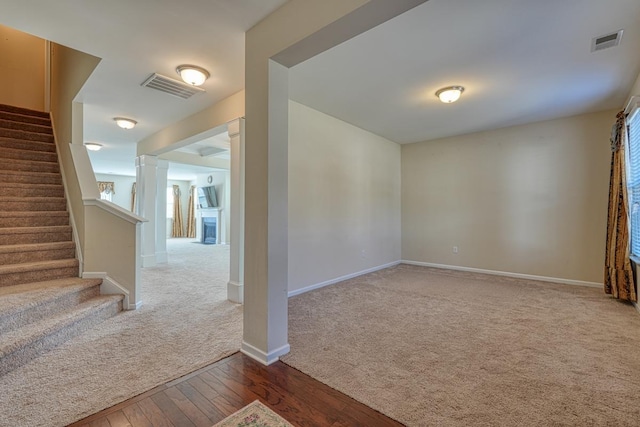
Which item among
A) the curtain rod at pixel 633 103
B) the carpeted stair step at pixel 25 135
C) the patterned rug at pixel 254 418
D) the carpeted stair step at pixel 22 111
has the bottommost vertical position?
the patterned rug at pixel 254 418

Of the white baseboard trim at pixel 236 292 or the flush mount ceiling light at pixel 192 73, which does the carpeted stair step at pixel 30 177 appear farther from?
the white baseboard trim at pixel 236 292

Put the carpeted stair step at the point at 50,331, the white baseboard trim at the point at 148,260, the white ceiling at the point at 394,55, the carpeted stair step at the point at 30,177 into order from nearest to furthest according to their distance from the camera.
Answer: the carpeted stair step at the point at 50,331
the white ceiling at the point at 394,55
the carpeted stair step at the point at 30,177
the white baseboard trim at the point at 148,260

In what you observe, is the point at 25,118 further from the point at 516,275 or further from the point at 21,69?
the point at 516,275

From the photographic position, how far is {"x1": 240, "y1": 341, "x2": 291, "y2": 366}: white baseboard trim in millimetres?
2041

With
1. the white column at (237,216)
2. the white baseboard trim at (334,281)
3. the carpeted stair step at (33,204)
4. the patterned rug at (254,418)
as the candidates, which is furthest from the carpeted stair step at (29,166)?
the patterned rug at (254,418)

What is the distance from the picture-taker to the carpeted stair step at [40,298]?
7.10ft

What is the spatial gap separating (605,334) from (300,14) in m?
3.66

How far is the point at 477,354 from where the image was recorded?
7.13ft

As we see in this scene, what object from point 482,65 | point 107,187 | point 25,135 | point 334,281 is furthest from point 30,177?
point 107,187

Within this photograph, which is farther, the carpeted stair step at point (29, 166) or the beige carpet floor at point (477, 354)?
the carpeted stair step at point (29, 166)

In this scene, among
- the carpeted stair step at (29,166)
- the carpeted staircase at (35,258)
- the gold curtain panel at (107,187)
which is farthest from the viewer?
the gold curtain panel at (107,187)

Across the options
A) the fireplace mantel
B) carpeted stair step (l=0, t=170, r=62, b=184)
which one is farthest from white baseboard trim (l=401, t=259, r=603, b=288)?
the fireplace mantel

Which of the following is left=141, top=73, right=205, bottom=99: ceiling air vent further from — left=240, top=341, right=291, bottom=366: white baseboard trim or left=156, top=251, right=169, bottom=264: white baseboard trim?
left=156, top=251, right=169, bottom=264: white baseboard trim

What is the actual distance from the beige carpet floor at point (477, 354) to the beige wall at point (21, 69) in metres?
5.76
